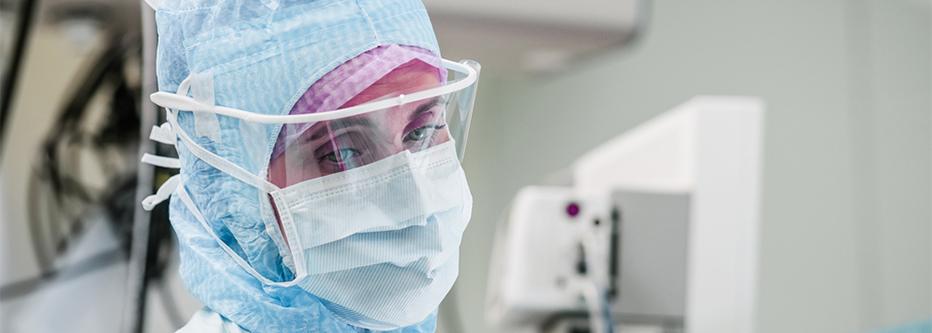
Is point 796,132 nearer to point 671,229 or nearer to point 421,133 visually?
point 671,229

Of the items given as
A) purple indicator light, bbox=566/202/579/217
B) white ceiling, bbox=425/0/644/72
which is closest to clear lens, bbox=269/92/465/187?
white ceiling, bbox=425/0/644/72

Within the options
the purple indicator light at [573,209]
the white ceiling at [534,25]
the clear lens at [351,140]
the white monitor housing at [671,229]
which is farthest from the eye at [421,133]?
the purple indicator light at [573,209]

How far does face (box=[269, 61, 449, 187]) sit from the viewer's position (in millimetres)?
853

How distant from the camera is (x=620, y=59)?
156 inches

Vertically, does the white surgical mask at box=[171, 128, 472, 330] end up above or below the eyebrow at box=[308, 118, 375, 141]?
below

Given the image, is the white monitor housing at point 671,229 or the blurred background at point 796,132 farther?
the blurred background at point 796,132

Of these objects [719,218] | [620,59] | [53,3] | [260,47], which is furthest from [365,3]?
[620,59]

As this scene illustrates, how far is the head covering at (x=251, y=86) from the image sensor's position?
0.86m

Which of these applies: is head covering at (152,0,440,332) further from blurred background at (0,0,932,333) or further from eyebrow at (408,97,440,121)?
blurred background at (0,0,932,333)

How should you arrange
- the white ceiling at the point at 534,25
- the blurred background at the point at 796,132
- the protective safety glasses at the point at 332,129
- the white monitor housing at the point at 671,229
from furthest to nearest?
1. the blurred background at the point at 796,132
2. the white monitor housing at the point at 671,229
3. the white ceiling at the point at 534,25
4. the protective safety glasses at the point at 332,129

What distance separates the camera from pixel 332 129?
2.77ft

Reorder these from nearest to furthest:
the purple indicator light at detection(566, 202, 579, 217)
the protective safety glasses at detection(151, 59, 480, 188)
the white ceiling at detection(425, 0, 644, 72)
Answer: the protective safety glasses at detection(151, 59, 480, 188) < the white ceiling at detection(425, 0, 644, 72) < the purple indicator light at detection(566, 202, 579, 217)

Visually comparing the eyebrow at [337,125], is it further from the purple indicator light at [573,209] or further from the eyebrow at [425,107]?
the purple indicator light at [573,209]

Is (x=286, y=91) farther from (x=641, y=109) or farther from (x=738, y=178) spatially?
(x=641, y=109)
